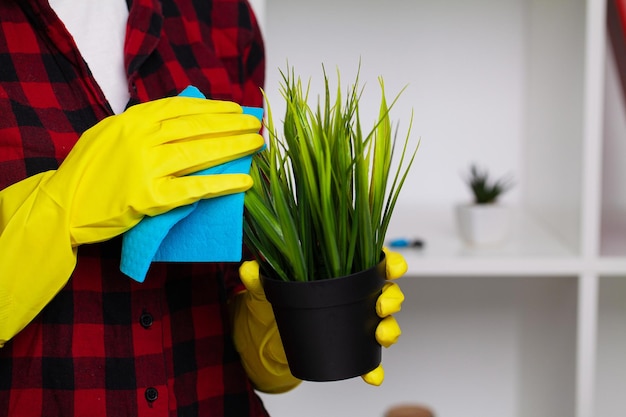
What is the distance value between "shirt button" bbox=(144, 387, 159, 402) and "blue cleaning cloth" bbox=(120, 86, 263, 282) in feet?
0.58

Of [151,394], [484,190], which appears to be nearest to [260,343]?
[151,394]

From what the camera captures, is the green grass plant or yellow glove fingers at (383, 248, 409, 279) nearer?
the green grass plant

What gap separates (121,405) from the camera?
83 centimetres

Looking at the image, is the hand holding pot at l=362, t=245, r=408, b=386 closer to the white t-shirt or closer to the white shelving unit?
the white t-shirt

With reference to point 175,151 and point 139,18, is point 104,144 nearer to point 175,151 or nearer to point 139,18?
point 175,151

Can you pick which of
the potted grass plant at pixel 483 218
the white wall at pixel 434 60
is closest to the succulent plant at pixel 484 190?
the potted grass plant at pixel 483 218

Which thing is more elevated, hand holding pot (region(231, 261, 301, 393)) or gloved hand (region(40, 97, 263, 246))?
gloved hand (region(40, 97, 263, 246))

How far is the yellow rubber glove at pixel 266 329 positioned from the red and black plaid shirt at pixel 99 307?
2 centimetres

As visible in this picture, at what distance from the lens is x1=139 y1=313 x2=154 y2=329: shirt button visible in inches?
33.2

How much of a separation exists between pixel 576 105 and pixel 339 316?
2.52ft

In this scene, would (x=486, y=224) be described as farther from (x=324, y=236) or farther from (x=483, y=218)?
(x=324, y=236)

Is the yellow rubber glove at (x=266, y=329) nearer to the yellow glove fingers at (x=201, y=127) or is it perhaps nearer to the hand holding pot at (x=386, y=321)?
the hand holding pot at (x=386, y=321)

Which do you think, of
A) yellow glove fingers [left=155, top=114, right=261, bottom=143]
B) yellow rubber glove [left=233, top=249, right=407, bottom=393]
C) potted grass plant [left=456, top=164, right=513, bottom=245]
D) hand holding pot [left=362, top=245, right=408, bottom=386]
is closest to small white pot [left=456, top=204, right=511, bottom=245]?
potted grass plant [left=456, top=164, right=513, bottom=245]

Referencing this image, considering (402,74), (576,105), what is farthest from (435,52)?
(576,105)
